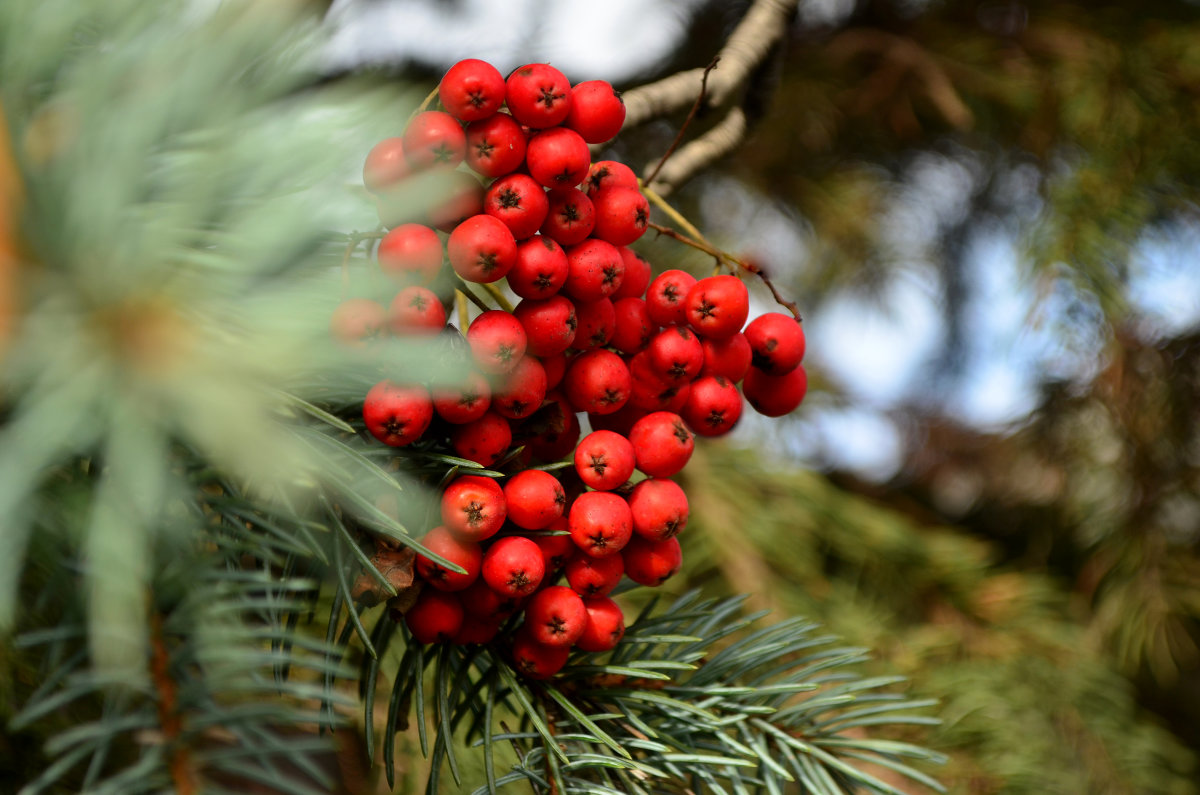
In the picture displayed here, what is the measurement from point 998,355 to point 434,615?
1.22 m

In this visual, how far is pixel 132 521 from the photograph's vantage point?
0.70ft

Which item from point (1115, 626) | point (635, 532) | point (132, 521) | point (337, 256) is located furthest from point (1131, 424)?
point (132, 521)

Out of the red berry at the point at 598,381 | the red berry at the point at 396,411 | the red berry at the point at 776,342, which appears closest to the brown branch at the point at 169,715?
the red berry at the point at 396,411

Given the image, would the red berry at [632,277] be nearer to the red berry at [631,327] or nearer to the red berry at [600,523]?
the red berry at [631,327]

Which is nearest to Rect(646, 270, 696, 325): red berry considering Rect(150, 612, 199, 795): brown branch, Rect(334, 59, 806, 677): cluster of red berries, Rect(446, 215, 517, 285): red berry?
Rect(334, 59, 806, 677): cluster of red berries

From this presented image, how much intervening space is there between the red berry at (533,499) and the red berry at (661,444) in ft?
0.19

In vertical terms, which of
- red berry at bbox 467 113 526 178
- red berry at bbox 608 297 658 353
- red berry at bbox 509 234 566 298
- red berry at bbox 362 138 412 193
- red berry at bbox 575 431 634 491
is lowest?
red berry at bbox 575 431 634 491

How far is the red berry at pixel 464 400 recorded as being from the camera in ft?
1.11

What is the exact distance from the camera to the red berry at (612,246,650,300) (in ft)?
1.47

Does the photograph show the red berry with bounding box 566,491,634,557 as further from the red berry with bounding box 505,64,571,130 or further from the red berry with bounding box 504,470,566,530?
the red berry with bounding box 505,64,571,130

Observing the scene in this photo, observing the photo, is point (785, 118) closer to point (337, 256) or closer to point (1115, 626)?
point (1115, 626)

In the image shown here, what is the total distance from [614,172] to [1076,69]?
120 cm

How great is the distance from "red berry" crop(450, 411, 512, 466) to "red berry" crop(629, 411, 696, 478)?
0.08 metres

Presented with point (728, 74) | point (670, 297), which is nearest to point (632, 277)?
point (670, 297)
